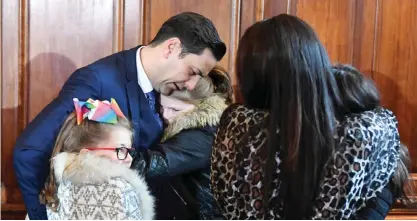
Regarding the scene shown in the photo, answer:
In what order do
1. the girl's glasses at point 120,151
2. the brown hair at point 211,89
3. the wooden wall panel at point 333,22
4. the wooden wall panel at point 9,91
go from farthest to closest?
1. the wooden wall panel at point 333,22
2. the wooden wall panel at point 9,91
3. the brown hair at point 211,89
4. the girl's glasses at point 120,151

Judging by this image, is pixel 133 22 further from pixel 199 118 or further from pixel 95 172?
pixel 95 172

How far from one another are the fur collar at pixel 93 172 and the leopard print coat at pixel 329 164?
0.20m

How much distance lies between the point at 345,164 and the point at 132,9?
3.36ft

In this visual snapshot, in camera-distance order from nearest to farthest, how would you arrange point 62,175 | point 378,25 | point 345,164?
point 345,164
point 62,175
point 378,25

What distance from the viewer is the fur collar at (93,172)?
1.21 metres

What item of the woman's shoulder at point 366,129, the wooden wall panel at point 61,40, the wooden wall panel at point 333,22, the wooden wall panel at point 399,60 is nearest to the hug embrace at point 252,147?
the woman's shoulder at point 366,129

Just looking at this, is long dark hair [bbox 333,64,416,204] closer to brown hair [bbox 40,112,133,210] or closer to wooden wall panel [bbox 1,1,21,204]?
brown hair [bbox 40,112,133,210]

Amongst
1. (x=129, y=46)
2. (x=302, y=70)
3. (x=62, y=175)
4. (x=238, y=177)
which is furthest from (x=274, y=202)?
(x=129, y=46)

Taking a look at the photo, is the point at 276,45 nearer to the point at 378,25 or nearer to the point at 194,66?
the point at 194,66

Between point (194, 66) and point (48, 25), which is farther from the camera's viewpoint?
point (48, 25)

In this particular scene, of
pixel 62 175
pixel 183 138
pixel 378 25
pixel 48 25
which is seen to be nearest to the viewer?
pixel 62 175

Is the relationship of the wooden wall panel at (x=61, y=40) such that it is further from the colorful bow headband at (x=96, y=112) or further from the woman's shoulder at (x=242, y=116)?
the woman's shoulder at (x=242, y=116)

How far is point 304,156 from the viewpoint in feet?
3.48

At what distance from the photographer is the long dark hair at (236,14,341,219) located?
1.05 metres
